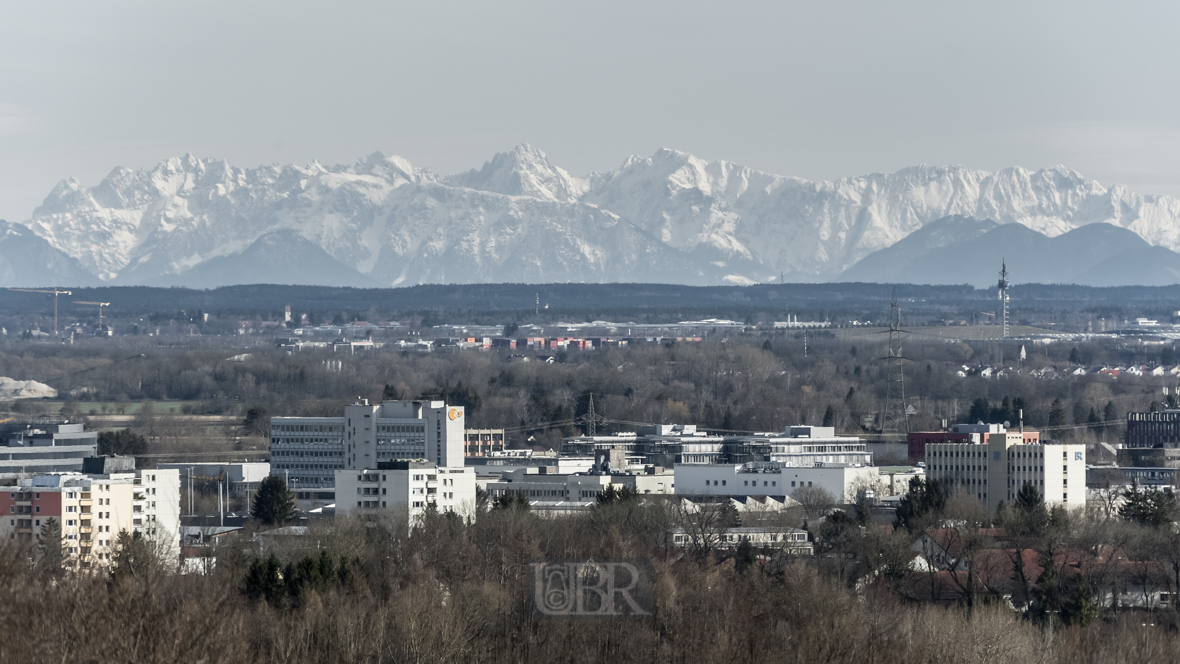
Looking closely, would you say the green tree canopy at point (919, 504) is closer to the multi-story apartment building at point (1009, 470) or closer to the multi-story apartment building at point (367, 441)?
the multi-story apartment building at point (1009, 470)

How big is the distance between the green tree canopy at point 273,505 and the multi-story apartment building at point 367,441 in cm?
1445

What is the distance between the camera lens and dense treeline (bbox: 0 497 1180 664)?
88.4ft

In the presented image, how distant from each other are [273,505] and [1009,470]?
26.2 meters

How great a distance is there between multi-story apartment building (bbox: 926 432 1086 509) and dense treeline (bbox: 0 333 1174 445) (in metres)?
22.6

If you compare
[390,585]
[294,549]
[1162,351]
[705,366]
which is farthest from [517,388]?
[390,585]

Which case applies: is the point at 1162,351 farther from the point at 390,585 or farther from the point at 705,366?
the point at 390,585

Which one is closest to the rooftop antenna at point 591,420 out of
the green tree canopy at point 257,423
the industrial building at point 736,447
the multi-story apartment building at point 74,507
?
the industrial building at point 736,447

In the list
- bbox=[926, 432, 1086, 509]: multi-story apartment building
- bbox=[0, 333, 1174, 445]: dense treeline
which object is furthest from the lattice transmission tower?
bbox=[926, 432, 1086, 509]: multi-story apartment building

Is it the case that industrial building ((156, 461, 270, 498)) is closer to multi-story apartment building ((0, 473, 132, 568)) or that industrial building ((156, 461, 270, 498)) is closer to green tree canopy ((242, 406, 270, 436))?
multi-story apartment building ((0, 473, 132, 568))

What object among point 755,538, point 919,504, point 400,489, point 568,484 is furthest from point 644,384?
point 755,538

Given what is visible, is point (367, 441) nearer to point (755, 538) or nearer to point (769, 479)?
point (769, 479)

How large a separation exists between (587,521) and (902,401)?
178ft

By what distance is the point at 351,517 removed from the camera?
6066 centimetres

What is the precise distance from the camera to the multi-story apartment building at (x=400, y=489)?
217ft
